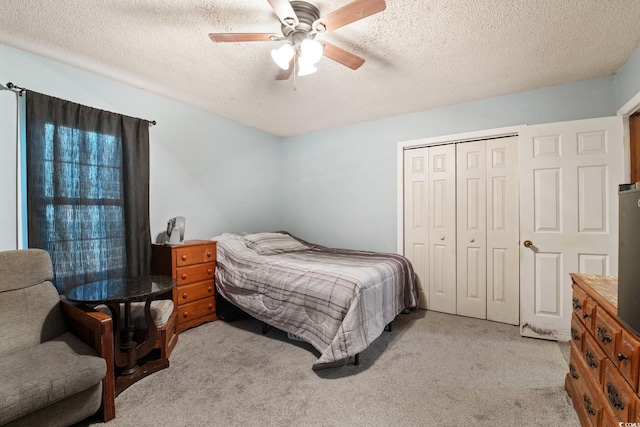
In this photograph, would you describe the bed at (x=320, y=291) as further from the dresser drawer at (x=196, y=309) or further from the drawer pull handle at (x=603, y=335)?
the drawer pull handle at (x=603, y=335)

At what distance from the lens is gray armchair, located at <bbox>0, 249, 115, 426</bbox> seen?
130 centimetres

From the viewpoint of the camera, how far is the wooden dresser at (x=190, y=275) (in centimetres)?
274

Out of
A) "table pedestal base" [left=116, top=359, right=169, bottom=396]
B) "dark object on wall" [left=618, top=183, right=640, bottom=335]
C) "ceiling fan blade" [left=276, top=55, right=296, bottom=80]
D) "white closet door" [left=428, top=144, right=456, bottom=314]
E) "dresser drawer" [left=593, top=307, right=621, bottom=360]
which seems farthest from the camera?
"white closet door" [left=428, top=144, right=456, bottom=314]

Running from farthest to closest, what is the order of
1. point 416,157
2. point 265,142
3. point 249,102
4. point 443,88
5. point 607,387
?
point 265,142
point 416,157
point 249,102
point 443,88
point 607,387

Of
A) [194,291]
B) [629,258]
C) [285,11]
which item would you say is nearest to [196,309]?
[194,291]

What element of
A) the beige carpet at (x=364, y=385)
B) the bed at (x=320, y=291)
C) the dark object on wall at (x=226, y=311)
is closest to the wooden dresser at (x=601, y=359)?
the beige carpet at (x=364, y=385)

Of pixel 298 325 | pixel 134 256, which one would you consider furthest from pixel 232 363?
pixel 134 256

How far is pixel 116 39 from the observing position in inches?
80.3

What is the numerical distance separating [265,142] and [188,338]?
2874 millimetres

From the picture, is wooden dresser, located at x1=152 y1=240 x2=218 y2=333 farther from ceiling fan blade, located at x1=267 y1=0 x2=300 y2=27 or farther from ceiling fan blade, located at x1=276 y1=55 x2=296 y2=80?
ceiling fan blade, located at x1=267 y1=0 x2=300 y2=27

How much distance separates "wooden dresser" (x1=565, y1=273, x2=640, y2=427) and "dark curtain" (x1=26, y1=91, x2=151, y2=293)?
3.38m

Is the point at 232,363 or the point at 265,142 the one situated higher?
the point at 265,142

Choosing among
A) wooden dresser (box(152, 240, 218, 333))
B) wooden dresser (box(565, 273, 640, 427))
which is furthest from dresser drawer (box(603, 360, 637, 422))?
wooden dresser (box(152, 240, 218, 333))

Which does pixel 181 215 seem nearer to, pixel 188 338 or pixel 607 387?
pixel 188 338
